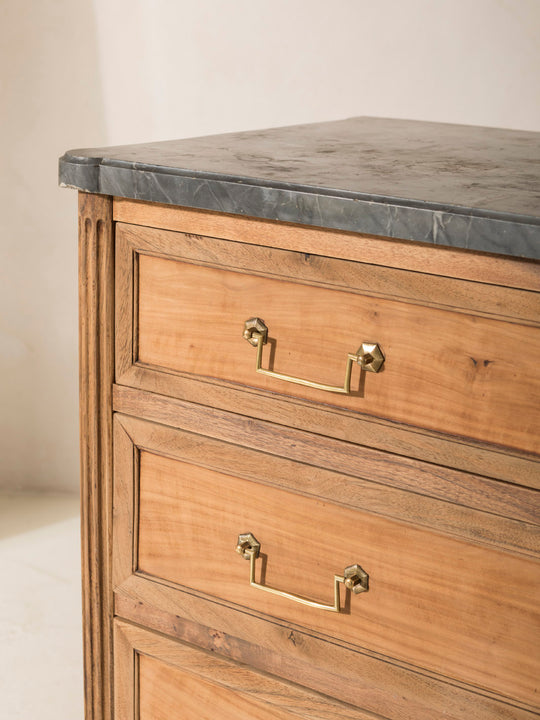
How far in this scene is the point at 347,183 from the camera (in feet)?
2.50

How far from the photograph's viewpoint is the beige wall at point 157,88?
5.53 ft

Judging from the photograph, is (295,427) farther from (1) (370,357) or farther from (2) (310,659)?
(2) (310,659)

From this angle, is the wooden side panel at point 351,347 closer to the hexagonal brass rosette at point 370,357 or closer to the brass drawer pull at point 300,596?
the hexagonal brass rosette at point 370,357

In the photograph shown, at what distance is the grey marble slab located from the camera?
69 cm

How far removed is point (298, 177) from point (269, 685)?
532 millimetres

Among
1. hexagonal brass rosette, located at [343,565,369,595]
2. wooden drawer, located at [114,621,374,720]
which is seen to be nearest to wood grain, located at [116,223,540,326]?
hexagonal brass rosette, located at [343,565,369,595]

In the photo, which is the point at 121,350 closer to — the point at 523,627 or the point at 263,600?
the point at 263,600

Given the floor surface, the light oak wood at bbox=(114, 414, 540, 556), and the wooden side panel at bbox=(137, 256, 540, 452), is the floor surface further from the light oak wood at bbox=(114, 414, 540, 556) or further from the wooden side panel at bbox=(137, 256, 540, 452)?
the wooden side panel at bbox=(137, 256, 540, 452)

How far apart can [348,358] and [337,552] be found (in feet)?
0.66

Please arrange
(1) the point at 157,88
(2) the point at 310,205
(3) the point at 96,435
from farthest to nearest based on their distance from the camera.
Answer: (1) the point at 157,88
(3) the point at 96,435
(2) the point at 310,205

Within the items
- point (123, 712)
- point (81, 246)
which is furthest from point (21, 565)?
point (81, 246)

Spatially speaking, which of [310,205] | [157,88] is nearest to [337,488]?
[310,205]

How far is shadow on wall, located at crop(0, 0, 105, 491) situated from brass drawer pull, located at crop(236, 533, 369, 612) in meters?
1.28

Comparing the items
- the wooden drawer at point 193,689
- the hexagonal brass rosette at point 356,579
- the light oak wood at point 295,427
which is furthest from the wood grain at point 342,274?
the wooden drawer at point 193,689
